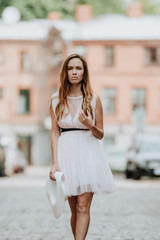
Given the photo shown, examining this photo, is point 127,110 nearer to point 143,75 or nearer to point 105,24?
point 143,75

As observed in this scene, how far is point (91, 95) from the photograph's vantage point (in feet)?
17.9

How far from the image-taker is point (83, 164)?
209 inches

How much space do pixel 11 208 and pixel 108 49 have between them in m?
34.8

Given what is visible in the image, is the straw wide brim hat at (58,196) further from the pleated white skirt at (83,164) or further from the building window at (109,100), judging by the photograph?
the building window at (109,100)

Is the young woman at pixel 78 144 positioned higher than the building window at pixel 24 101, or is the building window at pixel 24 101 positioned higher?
the young woman at pixel 78 144

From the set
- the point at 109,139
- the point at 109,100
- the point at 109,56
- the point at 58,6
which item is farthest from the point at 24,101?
the point at 58,6

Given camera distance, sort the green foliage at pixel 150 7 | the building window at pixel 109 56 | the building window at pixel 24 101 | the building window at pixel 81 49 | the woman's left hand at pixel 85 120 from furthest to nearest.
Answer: the green foliage at pixel 150 7 < the building window at pixel 24 101 < the building window at pixel 81 49 < the building window at pixel 109 56 < the woman's left hand at pixel 85 120

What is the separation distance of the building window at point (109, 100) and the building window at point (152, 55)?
3.14m

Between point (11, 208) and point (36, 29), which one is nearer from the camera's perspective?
point (11, 208)

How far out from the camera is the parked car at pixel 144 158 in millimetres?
22203

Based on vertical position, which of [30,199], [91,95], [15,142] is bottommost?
[15,142]

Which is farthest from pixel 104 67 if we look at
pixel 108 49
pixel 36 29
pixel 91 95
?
pixel 91 95

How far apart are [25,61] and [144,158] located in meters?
28.8

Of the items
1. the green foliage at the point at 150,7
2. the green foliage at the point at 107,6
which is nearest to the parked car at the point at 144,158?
the green foliage at the point at 107,6
